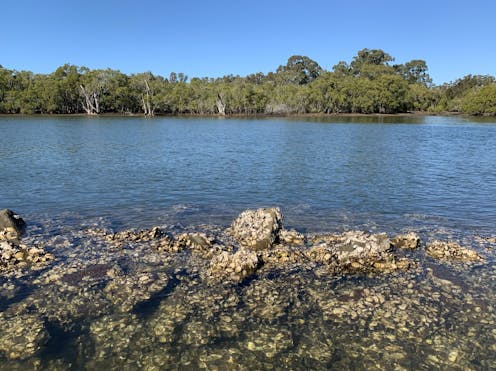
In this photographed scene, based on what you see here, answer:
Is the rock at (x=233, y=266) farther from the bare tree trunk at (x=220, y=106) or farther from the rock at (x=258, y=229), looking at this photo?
the bare tree trunk at (x=220, y=106)

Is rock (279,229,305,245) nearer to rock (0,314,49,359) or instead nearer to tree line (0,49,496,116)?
rock (0,314,49,359)

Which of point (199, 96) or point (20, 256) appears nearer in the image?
point (20, 256)

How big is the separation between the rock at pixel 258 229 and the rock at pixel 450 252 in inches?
250

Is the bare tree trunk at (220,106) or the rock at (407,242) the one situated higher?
the bare tree trunk at (220,106)

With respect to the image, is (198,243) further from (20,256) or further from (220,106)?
(220,106)

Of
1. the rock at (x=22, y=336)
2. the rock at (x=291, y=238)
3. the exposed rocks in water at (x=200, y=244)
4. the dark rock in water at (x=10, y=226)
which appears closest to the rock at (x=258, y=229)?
the rock at (x=291, y=238)

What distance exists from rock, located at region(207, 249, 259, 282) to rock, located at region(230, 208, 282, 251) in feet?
7.01

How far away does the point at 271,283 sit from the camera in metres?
12.7

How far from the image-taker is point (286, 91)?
600ft

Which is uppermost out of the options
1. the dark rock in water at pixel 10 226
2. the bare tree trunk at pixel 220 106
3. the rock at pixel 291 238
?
the bare tree trunk at pixel 220 106

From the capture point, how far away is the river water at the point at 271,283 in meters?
9.19

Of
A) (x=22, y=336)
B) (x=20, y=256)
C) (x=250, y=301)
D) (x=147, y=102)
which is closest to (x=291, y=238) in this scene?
(x=250, y=301)

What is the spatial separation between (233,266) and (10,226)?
1109 centimetres

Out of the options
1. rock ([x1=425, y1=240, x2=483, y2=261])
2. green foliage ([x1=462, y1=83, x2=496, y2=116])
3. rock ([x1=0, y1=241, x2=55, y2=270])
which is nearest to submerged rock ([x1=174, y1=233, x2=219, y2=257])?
rock ([x1=0, y1=241, x2=55, y2=270])
